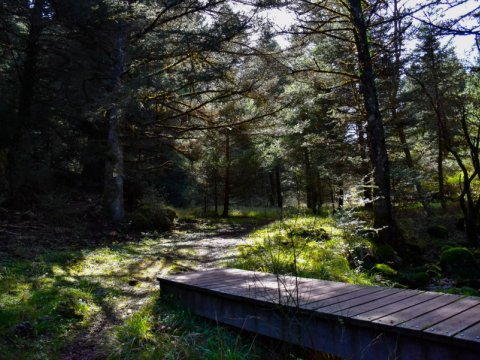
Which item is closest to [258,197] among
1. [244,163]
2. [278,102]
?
[244,163]

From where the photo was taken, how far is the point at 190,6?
39.4ft

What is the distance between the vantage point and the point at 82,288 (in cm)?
559

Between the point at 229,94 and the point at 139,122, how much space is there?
350 cm

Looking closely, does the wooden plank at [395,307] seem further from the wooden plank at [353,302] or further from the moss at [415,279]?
the moss at [415,279]

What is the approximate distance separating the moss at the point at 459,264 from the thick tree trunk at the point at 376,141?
128cm

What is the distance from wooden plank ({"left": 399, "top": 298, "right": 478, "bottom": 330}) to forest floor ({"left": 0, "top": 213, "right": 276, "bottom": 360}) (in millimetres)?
1585

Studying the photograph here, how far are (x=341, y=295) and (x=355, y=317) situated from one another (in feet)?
2.72

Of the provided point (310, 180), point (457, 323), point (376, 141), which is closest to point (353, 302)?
point (457, 323)

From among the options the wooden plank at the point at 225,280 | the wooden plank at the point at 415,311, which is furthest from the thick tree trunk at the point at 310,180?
the wooden plank at the point at 415,311

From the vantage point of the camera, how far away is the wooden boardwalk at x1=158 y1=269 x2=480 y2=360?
255 centimetres

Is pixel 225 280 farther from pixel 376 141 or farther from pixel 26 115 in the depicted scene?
pixel 26 115

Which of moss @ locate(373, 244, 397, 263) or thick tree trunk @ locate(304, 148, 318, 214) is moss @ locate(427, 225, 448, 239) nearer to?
moss @ locate(373, 244, 397, 263)

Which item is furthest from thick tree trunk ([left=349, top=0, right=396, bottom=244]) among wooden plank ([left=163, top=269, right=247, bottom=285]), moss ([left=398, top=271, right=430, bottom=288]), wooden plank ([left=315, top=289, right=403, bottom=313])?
wooden plank ([left=315, top=289, right=403, bottom=313])

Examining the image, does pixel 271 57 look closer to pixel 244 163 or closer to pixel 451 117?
pixel 451 117
